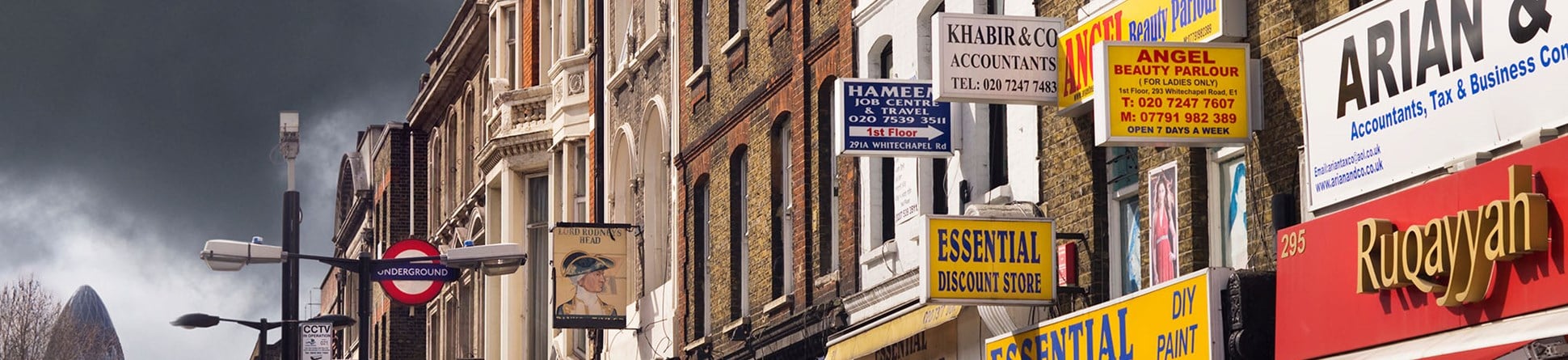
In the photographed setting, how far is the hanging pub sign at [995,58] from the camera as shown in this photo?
1875 centimetres

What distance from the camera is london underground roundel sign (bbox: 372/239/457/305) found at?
88.0 feet

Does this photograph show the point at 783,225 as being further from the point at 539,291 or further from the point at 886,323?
the point at 539,291

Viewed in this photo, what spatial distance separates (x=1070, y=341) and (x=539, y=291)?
2446 cm

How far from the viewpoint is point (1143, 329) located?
57.9 ft

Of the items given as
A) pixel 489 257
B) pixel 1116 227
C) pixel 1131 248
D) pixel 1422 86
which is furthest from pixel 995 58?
pixel 489 257

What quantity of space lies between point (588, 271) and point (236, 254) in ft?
28.8

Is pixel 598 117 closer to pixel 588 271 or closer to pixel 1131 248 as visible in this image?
pixel 588 271

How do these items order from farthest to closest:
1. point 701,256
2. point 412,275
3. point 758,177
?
point 701,256 → point 758,177 → point 412,275

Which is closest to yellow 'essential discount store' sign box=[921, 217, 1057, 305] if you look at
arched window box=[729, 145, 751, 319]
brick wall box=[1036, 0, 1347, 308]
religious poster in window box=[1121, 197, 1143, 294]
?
brick wall box=[1036, 0, 1347, 308]

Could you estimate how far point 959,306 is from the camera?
2178cm

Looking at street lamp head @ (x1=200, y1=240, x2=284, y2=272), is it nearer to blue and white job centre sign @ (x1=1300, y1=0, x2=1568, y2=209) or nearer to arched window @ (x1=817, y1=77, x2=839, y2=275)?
arched window @ (x1=817, y1=77, x2=839, y2=275)

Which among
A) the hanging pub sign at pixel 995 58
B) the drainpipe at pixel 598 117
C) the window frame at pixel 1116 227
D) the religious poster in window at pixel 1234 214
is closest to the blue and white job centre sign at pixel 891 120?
the hanging pub sign at pixel 995 58

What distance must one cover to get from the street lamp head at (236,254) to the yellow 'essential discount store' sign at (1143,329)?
8.67m

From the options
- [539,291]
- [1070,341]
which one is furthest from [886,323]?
[539,291]
